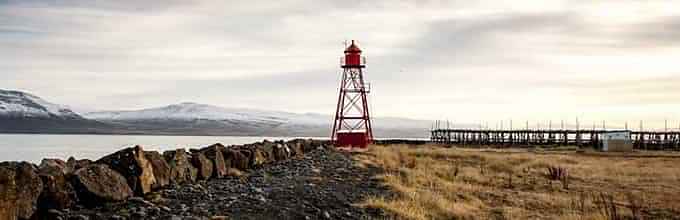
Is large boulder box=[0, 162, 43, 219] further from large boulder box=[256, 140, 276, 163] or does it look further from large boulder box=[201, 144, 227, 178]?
large boulder box=[256, 140, 276, 163]

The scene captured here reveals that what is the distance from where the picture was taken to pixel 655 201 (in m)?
19.7

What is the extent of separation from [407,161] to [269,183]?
625 inches

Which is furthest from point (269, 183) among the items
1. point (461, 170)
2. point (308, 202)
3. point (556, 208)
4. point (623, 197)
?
point (461, 170)

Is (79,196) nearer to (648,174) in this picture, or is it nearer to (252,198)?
(252,198)

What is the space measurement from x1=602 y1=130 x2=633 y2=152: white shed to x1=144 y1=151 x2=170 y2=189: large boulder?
51.9m

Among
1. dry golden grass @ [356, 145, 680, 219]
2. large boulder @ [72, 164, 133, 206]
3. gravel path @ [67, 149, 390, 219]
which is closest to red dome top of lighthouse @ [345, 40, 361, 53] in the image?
dry golden grass @ [356, 145, 680, 219]

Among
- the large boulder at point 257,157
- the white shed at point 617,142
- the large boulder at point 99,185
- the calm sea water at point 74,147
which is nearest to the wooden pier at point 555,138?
the white shed at point 617,142

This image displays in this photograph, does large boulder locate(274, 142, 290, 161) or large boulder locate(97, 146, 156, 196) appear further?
large boulder locate(274, 142, 290, 161)

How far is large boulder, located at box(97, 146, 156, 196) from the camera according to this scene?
11500mm

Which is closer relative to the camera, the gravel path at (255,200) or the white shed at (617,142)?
the gravel path at (255,200)

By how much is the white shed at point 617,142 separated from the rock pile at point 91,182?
5078 centimetres

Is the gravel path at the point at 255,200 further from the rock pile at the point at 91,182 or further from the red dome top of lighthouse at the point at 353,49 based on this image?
the red dome top of lighthouse at the point at 353,49

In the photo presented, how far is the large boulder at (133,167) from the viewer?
11500 millimetres

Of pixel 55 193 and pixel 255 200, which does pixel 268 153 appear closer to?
pixel 255 200
